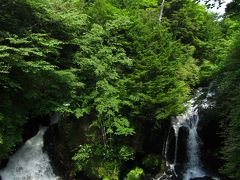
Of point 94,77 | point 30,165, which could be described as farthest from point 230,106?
point 30,165

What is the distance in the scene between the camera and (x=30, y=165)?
50.0 feet

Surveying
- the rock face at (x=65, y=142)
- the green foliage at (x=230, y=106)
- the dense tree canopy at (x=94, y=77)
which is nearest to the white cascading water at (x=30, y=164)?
the rock face at (x=65, y=142)

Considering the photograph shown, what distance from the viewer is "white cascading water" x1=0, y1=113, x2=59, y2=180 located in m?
14.7

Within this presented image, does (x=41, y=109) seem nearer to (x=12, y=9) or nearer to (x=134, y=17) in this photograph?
(x=12, y=9)

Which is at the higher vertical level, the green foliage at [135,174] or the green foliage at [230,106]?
the green foliage at [230,106]

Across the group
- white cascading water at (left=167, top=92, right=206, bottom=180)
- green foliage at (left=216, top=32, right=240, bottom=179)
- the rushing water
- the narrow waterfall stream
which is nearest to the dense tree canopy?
green foliage at (left=216, top=32, right=240, bottom=179)

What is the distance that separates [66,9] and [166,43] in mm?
6140

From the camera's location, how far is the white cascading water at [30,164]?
14688 millimetres

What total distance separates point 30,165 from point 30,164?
0.06 m

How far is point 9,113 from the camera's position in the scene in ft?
43.5

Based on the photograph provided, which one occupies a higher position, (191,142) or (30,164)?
(191,142)

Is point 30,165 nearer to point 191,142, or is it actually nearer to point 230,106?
point 191,142

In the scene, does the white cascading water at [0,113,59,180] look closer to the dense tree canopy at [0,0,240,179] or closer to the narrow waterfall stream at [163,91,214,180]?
the dense tree canopy at [0,0,240,179]

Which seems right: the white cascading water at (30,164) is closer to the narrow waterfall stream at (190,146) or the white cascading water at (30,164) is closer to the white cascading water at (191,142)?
the narrow waterfall stream at (190,146)
